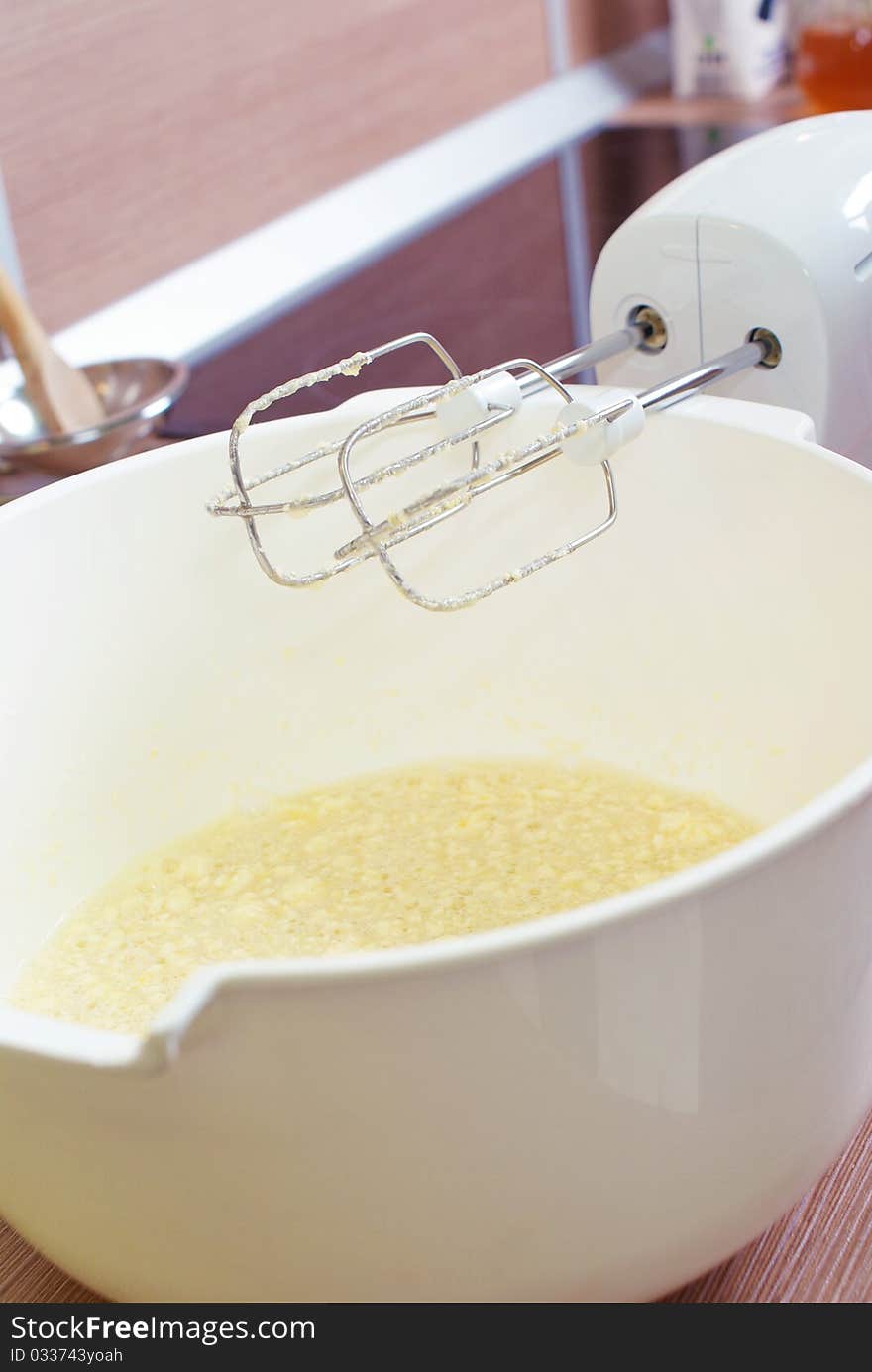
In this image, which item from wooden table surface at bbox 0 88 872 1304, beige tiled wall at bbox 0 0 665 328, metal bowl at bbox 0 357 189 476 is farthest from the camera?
beige tiled wall at bbox 0 0 665 328

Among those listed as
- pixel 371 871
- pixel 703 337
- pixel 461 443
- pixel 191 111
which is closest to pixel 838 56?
pixel 191 111

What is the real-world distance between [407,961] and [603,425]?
36 cm

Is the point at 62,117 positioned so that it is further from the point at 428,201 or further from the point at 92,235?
the point at 428,201

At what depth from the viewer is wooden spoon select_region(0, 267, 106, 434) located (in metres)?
0.91

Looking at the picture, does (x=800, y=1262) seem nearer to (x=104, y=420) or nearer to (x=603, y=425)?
(x=603, y=425)

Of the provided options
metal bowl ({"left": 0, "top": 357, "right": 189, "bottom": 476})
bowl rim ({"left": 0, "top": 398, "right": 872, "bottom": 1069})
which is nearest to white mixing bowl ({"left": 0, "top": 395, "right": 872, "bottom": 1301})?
bowl rim ({"left": 0, "top": 398, "right": 872, "bottom": 1069})

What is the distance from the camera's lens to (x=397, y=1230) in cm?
37

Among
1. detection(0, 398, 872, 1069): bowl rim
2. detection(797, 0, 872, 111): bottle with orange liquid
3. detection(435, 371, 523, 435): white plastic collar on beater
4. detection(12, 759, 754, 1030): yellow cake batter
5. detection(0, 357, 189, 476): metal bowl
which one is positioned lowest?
detection(12, 759, 754, 1030): yellow cake batter

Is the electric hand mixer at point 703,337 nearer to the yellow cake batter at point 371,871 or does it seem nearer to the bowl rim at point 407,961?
the yellow cake batter at point 371,871

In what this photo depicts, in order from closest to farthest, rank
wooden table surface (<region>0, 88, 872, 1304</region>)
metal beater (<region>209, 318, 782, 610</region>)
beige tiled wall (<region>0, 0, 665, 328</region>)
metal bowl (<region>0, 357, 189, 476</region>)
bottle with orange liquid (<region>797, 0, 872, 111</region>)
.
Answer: wooden table surface (<region>0, 88, 872, 1304</region>), metal beater (<region>209, 318, 782, 610</region>), metal bowl (<region>0, 357, 189, 476</region>), beige tiled wall (<region>0, 0, 665, 328</region>), bottle with orange liquid (<region>797, 0, 872, 111</region>)

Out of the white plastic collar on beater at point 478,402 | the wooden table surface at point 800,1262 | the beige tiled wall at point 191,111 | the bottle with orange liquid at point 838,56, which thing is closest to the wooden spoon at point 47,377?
the beige tiled wall at point 191,111

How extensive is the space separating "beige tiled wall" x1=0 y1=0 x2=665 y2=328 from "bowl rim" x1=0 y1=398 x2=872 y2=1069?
0.87 metres

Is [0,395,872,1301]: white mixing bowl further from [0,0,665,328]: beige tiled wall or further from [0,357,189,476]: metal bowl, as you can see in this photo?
[0,0,665,328]: beige tiled wall

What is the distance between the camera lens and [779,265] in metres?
0.71
